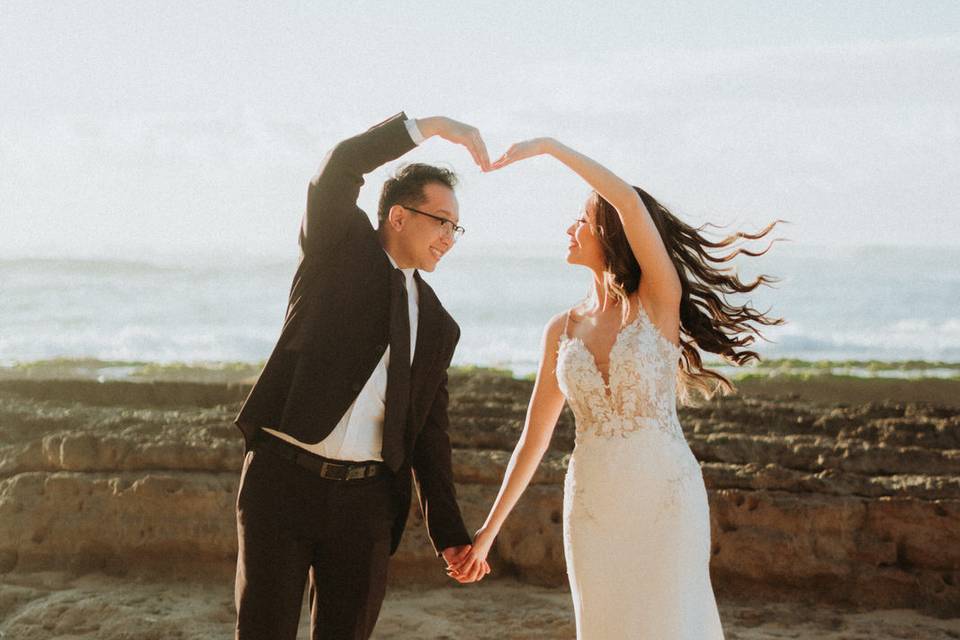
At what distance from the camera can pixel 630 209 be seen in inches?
151

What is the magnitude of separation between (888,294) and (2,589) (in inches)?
1429

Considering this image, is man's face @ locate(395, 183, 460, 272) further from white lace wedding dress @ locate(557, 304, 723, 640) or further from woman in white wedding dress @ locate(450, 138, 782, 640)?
white lace wedding dress @ locate(557, 304, 723, 640)

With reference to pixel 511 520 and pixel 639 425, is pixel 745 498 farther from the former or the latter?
pixel 639 425

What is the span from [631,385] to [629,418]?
110mm

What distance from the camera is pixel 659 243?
3926mm

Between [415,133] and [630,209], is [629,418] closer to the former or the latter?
[630,209]

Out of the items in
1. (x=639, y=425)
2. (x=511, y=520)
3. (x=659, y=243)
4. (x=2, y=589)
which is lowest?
(x=2, y=589)

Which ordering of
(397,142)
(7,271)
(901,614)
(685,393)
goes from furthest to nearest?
1. (7,271)
2. (901,614)
3. (685,393)
4. (397,142)

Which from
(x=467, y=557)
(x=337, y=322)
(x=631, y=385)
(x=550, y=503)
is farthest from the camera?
(x=550, y=503)

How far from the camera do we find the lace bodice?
13.0 feet

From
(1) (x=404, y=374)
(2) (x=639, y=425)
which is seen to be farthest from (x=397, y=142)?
(2) (x=639, y=425)

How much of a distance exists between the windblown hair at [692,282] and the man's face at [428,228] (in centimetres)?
Answer: 50

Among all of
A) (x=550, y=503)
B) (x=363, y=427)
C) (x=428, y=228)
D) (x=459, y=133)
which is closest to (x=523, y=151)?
(x=459, y=133)

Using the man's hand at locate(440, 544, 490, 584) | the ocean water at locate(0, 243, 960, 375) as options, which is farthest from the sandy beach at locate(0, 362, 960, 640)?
the ocean water at locate(0, 243, 960, 375)
